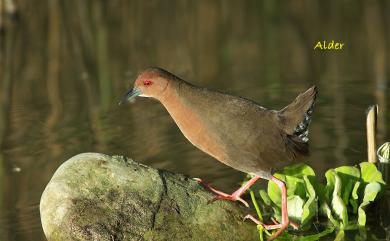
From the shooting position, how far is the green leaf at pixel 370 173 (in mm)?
6219

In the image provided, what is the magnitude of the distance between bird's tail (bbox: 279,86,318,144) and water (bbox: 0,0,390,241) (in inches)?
43.5

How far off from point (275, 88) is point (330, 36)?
256 cm

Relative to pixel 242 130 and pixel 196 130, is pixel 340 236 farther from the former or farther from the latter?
pixel 196 130

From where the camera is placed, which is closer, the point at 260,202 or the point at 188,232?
the point at 188,232

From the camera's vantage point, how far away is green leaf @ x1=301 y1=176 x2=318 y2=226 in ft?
19.5

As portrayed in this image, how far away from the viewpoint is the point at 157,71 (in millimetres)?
6156

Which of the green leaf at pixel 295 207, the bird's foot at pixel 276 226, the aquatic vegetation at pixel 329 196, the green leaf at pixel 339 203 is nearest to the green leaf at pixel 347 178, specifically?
the aquatic vegetation at pixel 329 196

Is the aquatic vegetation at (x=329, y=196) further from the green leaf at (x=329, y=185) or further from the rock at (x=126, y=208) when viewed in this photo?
the rock at (x=126, y=208)

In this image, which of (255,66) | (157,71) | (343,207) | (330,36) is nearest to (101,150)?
(157,71)

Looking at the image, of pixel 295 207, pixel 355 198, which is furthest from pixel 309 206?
pixel 355 198

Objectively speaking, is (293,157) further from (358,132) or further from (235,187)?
(358,132)

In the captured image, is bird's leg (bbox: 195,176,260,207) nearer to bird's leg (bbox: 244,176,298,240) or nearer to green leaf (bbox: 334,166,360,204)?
bird's leg (bbox: 244,176,298,240)

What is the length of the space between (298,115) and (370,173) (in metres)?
0.75

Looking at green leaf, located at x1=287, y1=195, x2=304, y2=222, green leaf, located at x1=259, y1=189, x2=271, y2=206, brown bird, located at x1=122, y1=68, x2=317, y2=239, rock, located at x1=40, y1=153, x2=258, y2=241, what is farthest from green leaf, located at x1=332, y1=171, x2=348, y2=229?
rock, located at x1=40, y1=153, x2=258, y2=241
